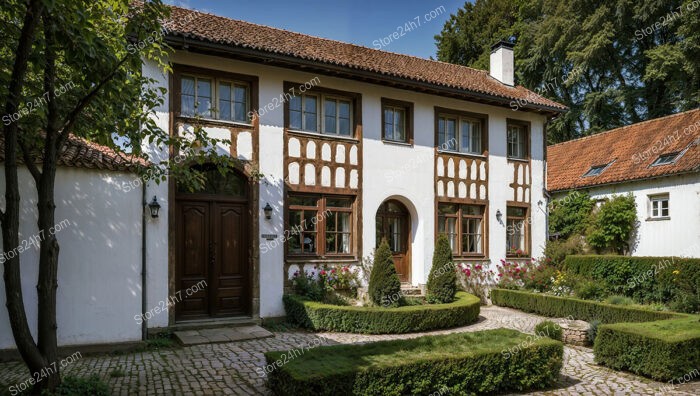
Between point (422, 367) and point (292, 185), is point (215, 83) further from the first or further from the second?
point (422, 367)

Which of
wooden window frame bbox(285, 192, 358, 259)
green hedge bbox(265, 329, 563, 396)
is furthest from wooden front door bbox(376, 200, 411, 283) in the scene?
green hedge bbox(265, 329, 563, 396)

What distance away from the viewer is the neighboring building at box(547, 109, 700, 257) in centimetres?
1473

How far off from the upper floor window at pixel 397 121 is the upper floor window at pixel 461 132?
971 mm

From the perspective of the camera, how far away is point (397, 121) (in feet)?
41.6

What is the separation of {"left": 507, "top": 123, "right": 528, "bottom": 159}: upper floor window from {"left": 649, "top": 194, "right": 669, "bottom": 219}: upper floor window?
17.2ft

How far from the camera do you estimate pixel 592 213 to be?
677 inches

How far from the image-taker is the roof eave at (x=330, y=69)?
9.38m

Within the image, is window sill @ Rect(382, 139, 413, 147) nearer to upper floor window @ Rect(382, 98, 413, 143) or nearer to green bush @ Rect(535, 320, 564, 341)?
Answer: upper floor window @ Rect(382, 98, 413, 143)

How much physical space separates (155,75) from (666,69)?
21.6 metres

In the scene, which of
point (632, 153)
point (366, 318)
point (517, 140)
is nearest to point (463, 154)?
point (517, 140)

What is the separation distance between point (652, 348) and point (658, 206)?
36.3ft

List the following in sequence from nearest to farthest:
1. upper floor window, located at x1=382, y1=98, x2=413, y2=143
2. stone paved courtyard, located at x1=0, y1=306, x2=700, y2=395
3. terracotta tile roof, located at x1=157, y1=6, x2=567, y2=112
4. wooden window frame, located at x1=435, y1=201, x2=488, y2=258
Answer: stone paved courtyard, located at x1=0, y1=306, x2=700, y2=395 → terracotta tile roof, located at x1=157, y1=6, x2=567, y2=112 → upper floor window, located at x1=382, y1=98, x2=413, y2=143 → wooden window frame, located at x1=435, y1=201, x2=488, y2=258

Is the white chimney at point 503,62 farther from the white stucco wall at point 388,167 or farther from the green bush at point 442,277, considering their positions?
the green bush at point 442,277

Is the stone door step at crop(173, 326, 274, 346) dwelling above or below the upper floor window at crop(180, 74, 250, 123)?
below
